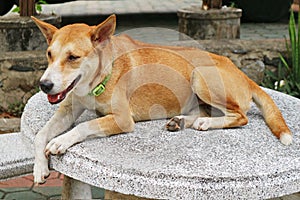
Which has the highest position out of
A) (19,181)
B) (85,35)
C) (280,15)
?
(85,35)

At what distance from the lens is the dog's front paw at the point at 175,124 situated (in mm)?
2293

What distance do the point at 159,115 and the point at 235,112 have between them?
0.34 m

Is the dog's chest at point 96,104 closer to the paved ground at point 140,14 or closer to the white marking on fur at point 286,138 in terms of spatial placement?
the white marking on fur at point 286,138

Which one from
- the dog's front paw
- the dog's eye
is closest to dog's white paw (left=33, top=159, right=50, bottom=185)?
the dog's eye

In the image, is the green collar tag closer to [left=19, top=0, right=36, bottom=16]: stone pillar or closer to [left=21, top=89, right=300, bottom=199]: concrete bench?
[left=21, top=89, right=300, bottom=199]: concrete bench

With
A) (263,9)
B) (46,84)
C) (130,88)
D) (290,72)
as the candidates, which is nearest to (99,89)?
(130,88)

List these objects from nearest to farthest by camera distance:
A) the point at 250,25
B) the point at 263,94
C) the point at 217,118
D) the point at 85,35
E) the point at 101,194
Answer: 1. the point at 85,35
2. the point at 217,118
3. the point at 263,94
4. the point at 101,194
5. the point at 250,25

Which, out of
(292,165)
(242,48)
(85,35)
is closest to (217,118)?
(292,165)

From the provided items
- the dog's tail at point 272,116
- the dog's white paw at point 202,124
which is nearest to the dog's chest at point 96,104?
the dog's white paw at point 202,124

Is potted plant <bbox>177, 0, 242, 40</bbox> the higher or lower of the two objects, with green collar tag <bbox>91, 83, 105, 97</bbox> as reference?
lower

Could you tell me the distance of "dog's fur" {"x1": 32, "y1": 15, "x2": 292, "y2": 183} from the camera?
2.07 metres

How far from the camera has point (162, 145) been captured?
7.07 ft

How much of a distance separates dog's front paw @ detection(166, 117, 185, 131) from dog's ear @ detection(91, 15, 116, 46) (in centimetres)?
46

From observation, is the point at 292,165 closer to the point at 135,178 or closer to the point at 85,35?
the point at 135,178
